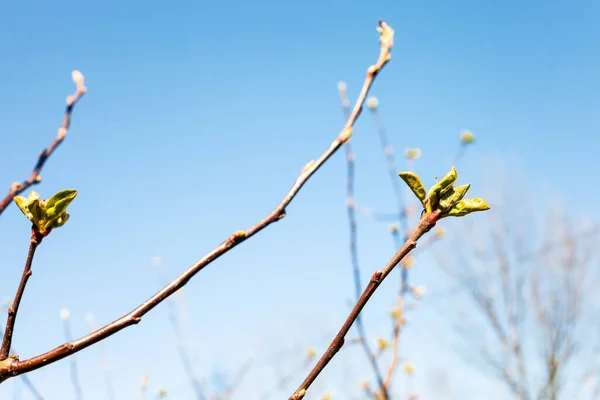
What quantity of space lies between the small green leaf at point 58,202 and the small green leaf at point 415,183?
42 centimetres

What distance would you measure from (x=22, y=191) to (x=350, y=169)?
1.04 metres

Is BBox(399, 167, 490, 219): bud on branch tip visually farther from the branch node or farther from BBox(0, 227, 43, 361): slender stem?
BBox(0, 227, 43, 361): slender stem

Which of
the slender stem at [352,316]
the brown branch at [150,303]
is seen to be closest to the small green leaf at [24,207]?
the brown branch at [150,303]

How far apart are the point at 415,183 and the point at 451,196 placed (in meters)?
0.05

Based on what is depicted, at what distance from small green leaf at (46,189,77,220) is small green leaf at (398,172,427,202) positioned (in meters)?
0.42

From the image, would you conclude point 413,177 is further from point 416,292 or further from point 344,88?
point 416,292

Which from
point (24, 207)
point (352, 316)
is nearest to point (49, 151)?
point (24, 207)

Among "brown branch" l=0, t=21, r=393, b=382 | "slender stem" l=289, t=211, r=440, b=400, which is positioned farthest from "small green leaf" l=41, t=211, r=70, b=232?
"slender stem" l=289, t=211, r=440, b=400

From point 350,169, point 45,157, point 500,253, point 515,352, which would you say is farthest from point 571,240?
point 45,157

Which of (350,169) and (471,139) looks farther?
(471,139)

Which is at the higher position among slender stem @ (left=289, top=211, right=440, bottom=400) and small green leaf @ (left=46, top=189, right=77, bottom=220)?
small green leaf @ (left=46, top=189, right=77, bottom=220)

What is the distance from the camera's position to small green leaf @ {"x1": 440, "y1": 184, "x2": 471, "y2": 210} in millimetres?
701

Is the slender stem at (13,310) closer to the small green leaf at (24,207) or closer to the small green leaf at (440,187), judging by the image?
the small green leaf at (24,207)

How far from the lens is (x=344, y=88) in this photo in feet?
5.97
